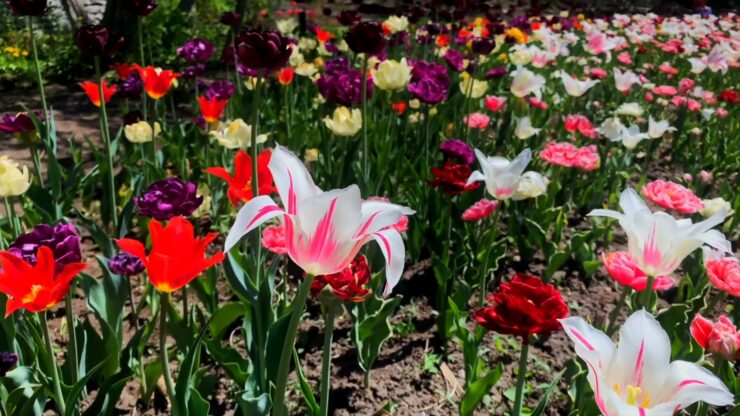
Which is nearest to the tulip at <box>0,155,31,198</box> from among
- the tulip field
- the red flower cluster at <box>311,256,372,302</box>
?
the tulip field

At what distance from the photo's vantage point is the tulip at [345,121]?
7.88 ft

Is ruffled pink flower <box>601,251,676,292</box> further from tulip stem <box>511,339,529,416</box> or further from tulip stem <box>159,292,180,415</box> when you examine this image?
tulip stem <box>159,292,180,415</box>

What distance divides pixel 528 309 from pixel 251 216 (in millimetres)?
600

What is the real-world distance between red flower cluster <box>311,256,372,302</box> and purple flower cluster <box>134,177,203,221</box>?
49 centimetres

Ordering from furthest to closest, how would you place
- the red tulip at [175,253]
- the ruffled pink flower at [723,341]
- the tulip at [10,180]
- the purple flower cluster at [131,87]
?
the purple flower cluster at [131,87] < the tulip at [10,180] < the ruffled pink flower at [723,341] < the red tulip at [175,253]

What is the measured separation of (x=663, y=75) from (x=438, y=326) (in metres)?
5.42

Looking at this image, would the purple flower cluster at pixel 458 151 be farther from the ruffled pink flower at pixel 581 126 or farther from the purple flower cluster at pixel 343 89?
the ruffled pink flower at pixel 581 126

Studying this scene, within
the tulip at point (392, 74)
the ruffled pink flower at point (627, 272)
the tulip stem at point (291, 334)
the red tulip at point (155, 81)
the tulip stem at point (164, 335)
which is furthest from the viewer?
the tulip at point (392, 74)

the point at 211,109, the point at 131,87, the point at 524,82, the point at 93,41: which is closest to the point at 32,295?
the point at 93,41

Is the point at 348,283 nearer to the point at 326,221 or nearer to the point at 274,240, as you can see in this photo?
the point at 326,221

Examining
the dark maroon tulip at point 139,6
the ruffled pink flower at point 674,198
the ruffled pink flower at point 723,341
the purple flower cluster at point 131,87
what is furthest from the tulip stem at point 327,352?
the purple flower cluster at point 131,87

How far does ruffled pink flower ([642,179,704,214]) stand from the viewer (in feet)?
6.39

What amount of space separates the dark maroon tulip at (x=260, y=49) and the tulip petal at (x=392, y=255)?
0.66 meters

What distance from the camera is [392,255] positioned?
82cm
